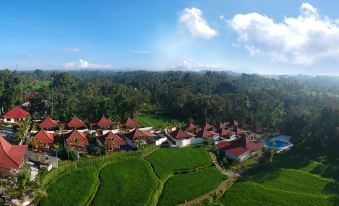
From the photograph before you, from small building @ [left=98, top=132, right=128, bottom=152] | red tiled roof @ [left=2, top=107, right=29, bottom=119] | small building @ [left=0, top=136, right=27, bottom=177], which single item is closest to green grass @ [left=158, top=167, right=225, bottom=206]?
small building @ [left=98, top=132, right=128, bottom=152]

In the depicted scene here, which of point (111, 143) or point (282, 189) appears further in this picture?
point (111, 143)

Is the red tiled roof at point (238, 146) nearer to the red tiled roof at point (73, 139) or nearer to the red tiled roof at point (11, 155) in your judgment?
the red tiled roof at point (73, 139)

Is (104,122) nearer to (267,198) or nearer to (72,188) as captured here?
(72,188)

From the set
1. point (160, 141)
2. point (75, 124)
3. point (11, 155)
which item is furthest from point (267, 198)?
point (75, 124)

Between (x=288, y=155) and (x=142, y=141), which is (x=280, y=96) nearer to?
(x=288, y=155)

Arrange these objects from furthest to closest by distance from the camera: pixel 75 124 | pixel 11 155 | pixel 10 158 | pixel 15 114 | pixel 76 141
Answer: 1. pixel 15 114
2. pixel 75 124
3. pixel 76 141
4. pixel 11 155
5. pixel 10 158

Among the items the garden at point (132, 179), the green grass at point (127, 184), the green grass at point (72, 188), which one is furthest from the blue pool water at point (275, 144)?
the green grass at point (72, 188)

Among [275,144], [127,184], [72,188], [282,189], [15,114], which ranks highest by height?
[15,114]

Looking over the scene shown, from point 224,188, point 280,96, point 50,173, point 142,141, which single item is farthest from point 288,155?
point 280,96
